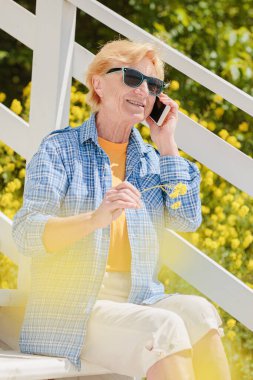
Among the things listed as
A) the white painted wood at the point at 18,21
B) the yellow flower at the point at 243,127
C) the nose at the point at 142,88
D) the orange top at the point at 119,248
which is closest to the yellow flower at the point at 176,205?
the orange top at the point at 119,248

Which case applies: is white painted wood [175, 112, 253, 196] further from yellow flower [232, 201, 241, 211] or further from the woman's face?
yellow flower [232, 201, 241, 211]

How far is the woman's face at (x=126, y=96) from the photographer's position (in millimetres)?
2930

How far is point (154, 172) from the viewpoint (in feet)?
9.80

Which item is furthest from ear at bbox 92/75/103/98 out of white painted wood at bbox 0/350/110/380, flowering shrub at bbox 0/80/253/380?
flowering shrub at bbox 0/80/253/380

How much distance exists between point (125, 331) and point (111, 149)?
0.63 metres

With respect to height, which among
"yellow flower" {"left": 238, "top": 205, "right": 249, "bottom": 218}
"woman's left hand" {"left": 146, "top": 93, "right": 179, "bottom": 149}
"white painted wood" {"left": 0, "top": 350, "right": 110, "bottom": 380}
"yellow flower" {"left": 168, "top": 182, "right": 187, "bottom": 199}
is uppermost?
"woman's left hand" {"left": 146, "top": 93, "right": 179, "bottom": 149}

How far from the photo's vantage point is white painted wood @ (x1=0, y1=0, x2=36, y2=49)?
331cm

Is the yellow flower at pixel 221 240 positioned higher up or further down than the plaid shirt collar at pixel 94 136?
further down

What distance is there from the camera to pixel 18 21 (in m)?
3.33

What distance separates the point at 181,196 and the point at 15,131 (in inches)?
27.3

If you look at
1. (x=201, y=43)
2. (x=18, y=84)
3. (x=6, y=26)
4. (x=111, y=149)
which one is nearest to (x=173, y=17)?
(x=201, y=43)

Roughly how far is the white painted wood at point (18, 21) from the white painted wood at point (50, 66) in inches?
1.7

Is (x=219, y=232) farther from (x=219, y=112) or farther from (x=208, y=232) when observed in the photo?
(x=219, y=112)

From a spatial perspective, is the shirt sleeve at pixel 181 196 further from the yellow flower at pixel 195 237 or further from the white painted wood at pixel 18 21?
the yellow flower at pixel 195 237
